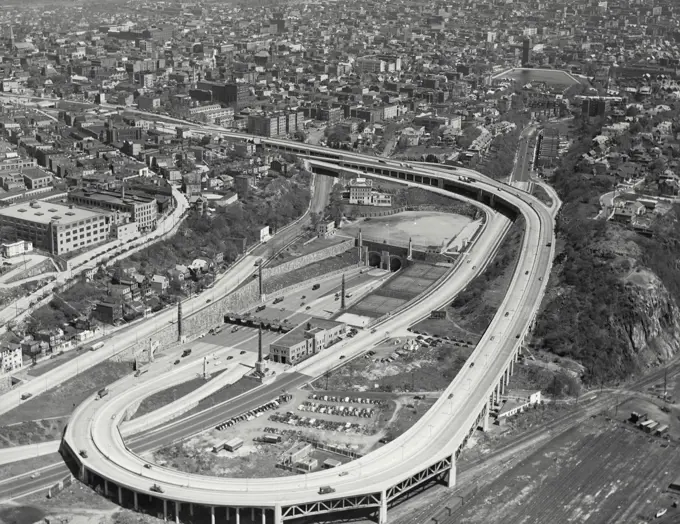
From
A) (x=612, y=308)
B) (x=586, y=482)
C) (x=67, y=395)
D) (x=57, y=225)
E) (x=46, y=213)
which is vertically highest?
(x=57, y=225)

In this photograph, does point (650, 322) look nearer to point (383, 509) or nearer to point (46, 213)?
point (383, 509)

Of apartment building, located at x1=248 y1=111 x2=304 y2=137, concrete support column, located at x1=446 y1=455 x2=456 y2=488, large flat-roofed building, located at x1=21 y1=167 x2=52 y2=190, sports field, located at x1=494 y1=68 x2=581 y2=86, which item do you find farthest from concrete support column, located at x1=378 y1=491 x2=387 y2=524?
sports field, located at x1=494 y1=68 x2=581 y2=86

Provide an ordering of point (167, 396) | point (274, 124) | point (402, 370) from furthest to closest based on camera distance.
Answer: point (274, 124) → point (402, 370) → point (167, 396)

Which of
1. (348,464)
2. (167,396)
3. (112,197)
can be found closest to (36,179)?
(112,197)

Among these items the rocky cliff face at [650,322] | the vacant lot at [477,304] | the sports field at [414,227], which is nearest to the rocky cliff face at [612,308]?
the rocky cliff face at [650,322]

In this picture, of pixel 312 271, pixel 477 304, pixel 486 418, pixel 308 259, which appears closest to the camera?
pixel 486 418

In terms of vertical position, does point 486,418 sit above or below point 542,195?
below

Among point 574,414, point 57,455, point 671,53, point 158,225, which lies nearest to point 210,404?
point 57,455

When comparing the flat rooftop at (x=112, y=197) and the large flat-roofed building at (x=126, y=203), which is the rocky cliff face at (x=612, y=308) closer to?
the large flat-roofed building at (x=126, y=203)
